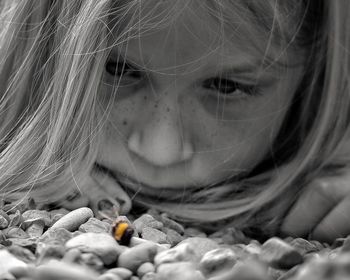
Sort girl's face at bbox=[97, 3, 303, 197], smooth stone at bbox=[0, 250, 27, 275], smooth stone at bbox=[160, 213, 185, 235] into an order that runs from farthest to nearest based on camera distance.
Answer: girl's face at bbox=[97, 3, 303, 197]
smooth stone at bbox=[160, 213, 185, 235]
smooth stone at bbox=[0, 250, 27, 275]

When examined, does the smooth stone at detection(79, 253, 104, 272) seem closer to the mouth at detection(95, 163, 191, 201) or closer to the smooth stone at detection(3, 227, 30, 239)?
the smooth stone at detection(3, 227, 30, 239)

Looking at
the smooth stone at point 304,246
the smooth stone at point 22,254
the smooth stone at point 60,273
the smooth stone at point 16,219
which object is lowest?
the smooth stone at point 16,219

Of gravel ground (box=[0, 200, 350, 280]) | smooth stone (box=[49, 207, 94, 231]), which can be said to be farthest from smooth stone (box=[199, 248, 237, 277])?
smooth stone (box=[49, 207, 94, 231])

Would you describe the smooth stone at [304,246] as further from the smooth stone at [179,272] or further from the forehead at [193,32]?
the forehead at [193,32]

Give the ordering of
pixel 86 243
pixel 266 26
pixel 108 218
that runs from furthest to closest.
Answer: pixel 266 26 → pixel 108 218 → pixel 86 243

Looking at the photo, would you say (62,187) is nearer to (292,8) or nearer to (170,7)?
(170,7)

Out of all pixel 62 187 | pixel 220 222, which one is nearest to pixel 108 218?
pixel 62 187

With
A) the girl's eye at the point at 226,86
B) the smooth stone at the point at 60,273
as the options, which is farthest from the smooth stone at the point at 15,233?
the girl's eye at the point at 226,86
